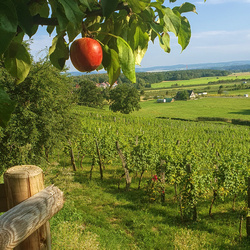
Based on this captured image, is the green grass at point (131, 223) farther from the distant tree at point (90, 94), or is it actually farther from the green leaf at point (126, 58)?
the distant tree at point (90, 94)

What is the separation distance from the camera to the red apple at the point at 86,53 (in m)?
0.65

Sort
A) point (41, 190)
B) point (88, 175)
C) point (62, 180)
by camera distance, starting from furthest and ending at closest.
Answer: point (88, 175) → point (62, 180) → point (41, 190)

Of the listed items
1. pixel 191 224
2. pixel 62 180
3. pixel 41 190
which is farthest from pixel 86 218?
pixel 41 190

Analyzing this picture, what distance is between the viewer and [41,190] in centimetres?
121

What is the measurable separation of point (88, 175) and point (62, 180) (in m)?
3.51

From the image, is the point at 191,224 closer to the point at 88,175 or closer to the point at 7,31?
the point at 88,175

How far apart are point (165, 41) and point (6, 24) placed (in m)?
0.44

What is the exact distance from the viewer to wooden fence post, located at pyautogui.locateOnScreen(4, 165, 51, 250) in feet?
3.79

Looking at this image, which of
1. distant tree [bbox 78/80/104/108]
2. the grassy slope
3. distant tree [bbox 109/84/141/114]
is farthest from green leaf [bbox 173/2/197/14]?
distant tree [bbox 78/80/104/108]

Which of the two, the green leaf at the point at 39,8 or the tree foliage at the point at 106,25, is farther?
the green leaf at the point at 39,8

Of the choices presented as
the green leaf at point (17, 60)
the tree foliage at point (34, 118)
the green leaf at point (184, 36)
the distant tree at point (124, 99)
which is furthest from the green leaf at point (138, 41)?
the distant tree at point (124, 99)

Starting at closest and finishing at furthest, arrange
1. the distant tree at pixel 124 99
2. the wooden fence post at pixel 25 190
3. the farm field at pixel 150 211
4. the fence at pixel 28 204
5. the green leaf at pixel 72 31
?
the green leaf at pixel 72 31 → the fence at pixel 28 204 → the wooden fence post at pixel 25 190 → the farm field at pixel 150 211 → the distant tree at pixel 124 99

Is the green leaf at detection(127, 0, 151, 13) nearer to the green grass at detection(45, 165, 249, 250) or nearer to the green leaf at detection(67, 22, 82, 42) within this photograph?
the green leaf at detection(67, 22, 82, 42)

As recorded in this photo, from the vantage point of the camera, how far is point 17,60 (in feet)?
2.56
